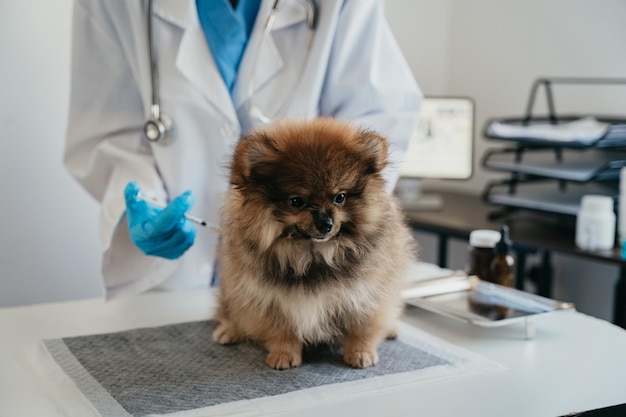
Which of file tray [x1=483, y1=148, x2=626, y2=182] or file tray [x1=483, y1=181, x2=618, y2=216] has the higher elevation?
file tray [x1=483, y1=148, x2=626, y2=182]

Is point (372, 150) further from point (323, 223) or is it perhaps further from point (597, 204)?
point (597, 204)

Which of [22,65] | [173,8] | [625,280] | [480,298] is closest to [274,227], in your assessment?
[480,298]

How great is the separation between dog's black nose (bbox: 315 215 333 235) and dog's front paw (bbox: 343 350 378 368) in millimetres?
243

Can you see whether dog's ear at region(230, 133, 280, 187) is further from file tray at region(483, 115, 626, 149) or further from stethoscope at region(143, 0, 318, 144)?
file tray at region(483, 115, 626, 149)

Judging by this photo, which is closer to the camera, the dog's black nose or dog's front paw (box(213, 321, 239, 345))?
the dog's black nose

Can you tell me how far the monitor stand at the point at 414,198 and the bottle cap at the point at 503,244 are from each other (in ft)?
4.04

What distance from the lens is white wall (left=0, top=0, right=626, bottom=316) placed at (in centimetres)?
234

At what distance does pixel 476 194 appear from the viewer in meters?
3.11

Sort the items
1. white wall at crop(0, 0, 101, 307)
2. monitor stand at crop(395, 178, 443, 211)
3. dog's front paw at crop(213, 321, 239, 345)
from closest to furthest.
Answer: dog's front paw at crop(213, 321, 239, 345) < white wall at crop(0, 0, 101, 307) < monitor stand at crop(395, 178, 443, 211)

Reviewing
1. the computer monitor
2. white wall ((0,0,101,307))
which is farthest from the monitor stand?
white wall ((0,0,101,307))

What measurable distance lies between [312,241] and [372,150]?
0.54 ft

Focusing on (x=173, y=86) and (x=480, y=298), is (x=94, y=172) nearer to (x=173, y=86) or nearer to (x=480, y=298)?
(x=173, y=86)

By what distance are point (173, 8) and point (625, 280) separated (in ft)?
4.61

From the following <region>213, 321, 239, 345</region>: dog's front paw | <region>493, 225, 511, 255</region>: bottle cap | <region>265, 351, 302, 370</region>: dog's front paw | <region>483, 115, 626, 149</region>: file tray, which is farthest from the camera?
<region>483, 115, 626, 149</region>: file tray
